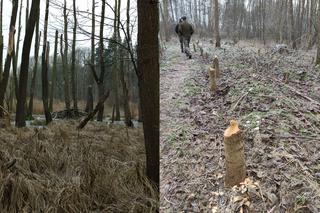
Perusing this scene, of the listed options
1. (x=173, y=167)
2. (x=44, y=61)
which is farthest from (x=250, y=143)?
(x=44, y=61)

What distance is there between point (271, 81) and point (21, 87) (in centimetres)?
628

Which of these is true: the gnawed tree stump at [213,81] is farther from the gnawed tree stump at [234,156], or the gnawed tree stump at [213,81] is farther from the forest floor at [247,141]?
the gnawed tree stump at [234,156]

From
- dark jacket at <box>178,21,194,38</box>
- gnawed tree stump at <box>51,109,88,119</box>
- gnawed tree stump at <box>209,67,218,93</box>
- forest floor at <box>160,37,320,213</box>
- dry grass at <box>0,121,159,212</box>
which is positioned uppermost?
dark jacket at <box>178,21,194,38</box>

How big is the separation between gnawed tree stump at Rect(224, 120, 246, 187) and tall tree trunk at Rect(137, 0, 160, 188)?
42.4 inches

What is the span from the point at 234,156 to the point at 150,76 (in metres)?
1.39

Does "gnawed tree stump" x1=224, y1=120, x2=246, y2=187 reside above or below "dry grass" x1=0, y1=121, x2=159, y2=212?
above

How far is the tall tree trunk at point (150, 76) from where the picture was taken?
424cm

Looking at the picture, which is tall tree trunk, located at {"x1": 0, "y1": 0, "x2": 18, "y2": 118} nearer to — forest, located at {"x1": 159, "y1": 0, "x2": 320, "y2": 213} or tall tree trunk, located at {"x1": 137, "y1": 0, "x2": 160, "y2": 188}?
forest, located at {"x1": 159, "y1": 0, "x2": 320, "y2": 213}

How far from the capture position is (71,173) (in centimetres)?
480

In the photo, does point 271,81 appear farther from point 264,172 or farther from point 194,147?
point 264,172

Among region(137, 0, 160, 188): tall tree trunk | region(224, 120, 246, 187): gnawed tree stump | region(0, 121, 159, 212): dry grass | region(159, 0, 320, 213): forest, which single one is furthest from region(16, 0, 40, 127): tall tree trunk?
region(224, 120, 246, 187): gnawed tree stump

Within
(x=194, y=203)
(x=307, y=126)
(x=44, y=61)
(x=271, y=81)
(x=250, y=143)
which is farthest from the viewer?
(x=44, y=61)

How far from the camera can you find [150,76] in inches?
171

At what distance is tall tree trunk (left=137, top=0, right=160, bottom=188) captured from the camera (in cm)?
424
